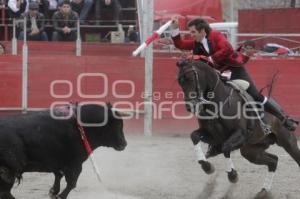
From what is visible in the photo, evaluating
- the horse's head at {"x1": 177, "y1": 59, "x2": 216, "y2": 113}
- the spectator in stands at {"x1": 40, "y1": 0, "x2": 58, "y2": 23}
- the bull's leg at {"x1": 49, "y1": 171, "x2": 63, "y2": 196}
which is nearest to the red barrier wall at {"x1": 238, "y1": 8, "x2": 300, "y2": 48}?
the spectator in stands at {"x1": 40, "y1": 0, "x2": 58, "y2": 23}

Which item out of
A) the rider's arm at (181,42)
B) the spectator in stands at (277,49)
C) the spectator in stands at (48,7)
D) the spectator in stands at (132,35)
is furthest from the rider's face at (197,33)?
the spectator in stands at (132,35)

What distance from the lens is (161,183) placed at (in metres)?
7.83

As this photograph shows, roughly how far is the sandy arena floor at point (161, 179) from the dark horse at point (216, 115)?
11.6 inches

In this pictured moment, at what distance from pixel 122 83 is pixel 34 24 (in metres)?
1.91

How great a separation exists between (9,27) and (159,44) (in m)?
2.66

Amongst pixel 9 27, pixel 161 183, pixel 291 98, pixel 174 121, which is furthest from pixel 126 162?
pixel 9 27

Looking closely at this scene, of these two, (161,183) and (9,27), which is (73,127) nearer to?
(161,183)

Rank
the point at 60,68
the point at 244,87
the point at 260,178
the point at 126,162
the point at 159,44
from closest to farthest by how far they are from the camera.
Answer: the point at 244,87 < the point at 260,178 < the point at 126,162 < the point at 60,68 < the point at 159,44

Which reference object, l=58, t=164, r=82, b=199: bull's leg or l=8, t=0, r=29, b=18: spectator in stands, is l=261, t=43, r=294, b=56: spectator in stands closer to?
l=8, t=0, r=29, b=18: spectator in stands

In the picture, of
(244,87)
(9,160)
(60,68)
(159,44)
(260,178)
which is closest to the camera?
(9,160)

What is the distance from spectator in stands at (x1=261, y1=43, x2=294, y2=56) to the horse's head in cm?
604

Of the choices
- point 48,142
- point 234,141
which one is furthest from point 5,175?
point 234,141

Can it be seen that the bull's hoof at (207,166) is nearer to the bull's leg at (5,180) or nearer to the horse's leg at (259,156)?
the horse's leg at (259,156)

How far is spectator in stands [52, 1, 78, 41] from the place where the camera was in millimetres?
12680
